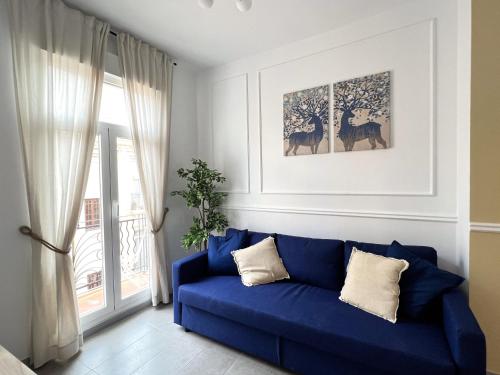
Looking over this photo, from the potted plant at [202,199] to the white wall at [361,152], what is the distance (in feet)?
0.66

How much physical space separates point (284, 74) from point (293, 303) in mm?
2367

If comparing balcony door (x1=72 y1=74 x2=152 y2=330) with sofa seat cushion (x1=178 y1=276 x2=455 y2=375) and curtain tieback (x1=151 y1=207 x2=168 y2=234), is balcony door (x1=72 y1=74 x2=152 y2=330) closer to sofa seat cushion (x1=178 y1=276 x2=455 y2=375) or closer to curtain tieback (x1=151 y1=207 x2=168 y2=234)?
curtain tieback (x1=151 y1=207 x2=168 y2=234)

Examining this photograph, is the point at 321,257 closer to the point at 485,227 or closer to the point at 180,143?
the point at 485,227

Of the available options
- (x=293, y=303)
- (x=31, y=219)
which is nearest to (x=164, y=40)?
(x=31, y=219)

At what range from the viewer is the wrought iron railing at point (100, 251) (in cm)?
227

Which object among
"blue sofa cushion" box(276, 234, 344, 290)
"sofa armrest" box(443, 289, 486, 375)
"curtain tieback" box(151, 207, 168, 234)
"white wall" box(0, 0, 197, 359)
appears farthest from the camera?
"curtain tieback" box(151, 207, 168, 234)

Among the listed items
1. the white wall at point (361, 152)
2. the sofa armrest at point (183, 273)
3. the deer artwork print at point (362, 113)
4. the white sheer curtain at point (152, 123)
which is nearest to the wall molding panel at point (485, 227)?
the white wall at point (361, 152)

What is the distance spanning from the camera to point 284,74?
2754mm

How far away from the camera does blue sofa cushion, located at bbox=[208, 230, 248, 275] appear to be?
2.46 meters

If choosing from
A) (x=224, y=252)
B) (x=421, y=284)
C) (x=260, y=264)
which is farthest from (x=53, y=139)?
(x=421, y=284)

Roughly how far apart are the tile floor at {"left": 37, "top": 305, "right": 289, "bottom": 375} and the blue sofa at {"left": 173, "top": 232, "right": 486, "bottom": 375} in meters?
0.09

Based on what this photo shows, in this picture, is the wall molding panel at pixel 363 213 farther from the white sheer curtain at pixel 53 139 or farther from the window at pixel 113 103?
the white sheer curtain at pixel 53 139

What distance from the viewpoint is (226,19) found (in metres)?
2.29

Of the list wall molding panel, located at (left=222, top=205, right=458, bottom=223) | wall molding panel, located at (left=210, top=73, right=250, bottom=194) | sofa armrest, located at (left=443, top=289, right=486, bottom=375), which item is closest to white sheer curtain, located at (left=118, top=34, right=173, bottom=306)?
wall molding panel, located at (left=210, top=73, right=250, bottom=194)
